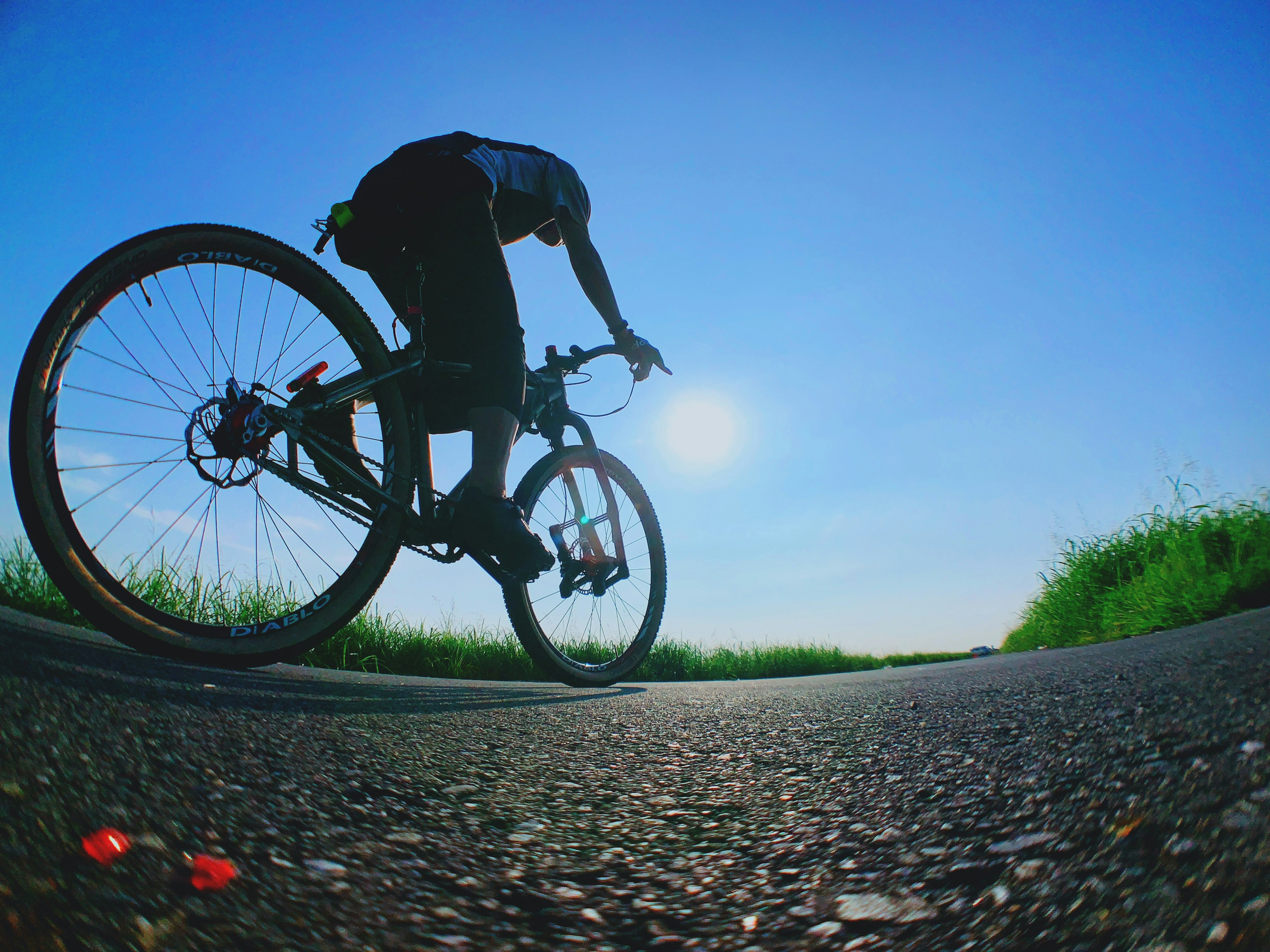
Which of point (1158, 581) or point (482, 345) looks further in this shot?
point (1158, 581)

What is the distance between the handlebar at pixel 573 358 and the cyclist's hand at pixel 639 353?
0.14 feet

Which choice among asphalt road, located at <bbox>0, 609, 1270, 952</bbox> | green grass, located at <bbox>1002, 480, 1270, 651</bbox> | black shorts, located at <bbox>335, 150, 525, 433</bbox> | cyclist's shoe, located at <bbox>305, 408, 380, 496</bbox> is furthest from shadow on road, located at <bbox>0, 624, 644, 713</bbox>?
green grass, located at <bbox>1002, 480, 1270, 651</bbox>

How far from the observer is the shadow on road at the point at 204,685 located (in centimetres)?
112

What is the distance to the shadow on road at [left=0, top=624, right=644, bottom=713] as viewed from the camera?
1.12m

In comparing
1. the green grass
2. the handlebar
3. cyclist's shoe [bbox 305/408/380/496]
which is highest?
the handlebar

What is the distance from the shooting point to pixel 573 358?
3.31m

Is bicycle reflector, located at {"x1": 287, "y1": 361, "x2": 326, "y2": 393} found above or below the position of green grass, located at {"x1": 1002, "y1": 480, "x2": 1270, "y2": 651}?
above

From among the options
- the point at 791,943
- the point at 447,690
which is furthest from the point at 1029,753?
the point at 447,690

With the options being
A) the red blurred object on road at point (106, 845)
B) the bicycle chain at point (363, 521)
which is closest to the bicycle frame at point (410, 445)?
the bicycle chain at point (363, 521)

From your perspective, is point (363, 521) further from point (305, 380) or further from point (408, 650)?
point (408, 650)

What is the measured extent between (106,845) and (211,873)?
101mm

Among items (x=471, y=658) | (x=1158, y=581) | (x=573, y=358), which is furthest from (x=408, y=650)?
(x=1158, y=581)

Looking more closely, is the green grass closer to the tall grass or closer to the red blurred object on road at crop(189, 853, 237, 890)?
the tall grass

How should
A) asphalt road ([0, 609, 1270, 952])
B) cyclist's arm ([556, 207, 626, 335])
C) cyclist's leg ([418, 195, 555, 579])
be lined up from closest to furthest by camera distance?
asphalt road ([0, 609, 1270, 952]), cyclist's leg ([418, 195, 555, 579]), cyclist's arm ([556, 207, 626, 335])
